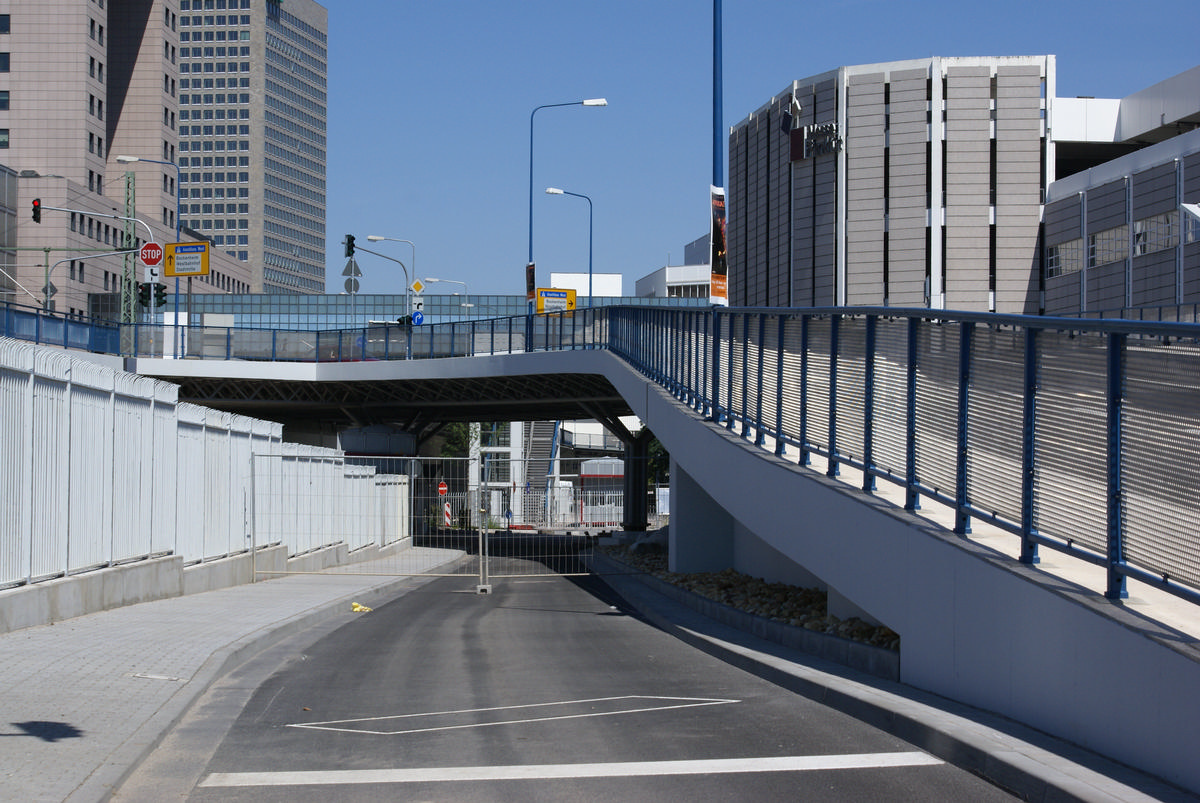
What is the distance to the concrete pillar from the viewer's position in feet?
69.4

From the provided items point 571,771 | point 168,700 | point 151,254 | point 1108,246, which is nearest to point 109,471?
point 168,700

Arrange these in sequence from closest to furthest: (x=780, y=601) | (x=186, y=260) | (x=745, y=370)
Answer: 1. (x=780, y=601)
2. (x=745, y=370)
3. (x=186, y=260)

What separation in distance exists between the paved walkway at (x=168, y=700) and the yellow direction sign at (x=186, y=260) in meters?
35.8

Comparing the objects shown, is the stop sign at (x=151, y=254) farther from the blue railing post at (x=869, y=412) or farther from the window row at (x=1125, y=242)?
the blue railing post at (x=869, y=412)

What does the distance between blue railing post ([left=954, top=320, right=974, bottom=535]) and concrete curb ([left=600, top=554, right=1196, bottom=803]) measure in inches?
50.0

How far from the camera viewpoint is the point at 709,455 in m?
17.0

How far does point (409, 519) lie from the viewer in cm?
3127

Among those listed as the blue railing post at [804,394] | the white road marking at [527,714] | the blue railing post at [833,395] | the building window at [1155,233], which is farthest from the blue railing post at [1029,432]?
the building window at [1155,233]

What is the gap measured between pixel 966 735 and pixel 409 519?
83.5ft

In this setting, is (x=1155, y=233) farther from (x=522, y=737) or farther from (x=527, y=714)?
(x=522, y=737)

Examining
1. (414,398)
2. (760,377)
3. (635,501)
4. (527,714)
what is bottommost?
(635,501)

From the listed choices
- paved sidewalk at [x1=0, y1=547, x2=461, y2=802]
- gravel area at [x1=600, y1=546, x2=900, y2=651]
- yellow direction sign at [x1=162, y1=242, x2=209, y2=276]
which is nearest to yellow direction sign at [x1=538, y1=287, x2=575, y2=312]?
yellow direction sign at [x1=162, y1=242, x2=209, y2=276]

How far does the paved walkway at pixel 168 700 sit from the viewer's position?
6.12 metres

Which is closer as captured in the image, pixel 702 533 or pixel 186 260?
pixel 702 533
